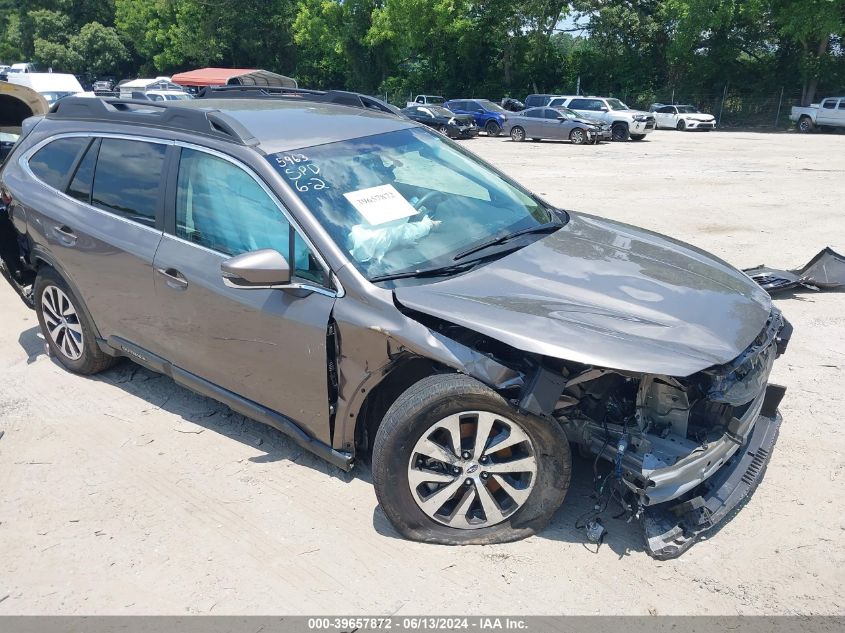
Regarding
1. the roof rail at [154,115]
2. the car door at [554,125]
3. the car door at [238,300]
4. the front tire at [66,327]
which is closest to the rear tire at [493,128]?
the car door at [554,125]

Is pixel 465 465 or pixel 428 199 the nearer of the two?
pixel 465 465

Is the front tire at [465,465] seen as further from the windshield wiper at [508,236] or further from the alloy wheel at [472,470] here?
the windshield wiper at [508,236]

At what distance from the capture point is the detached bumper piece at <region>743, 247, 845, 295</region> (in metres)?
6.23

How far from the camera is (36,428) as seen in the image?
4219 millimetres

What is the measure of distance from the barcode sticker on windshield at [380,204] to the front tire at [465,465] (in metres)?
0.91

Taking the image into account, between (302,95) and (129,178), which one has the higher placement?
(302,95)

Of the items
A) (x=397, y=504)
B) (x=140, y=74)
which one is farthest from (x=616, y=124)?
(x=140, y=74)

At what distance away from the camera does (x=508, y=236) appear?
3.75 meters

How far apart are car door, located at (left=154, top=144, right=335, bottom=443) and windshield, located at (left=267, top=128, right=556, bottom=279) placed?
0.21m

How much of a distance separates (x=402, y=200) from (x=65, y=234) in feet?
7.38

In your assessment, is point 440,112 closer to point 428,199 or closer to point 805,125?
point 805,125

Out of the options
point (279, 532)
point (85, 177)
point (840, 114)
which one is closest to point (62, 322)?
point (85, 177)

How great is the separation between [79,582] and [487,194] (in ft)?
9.46

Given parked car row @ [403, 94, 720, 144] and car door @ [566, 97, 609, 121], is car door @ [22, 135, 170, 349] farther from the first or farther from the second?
car door @ [566, 97, 609, 121]
